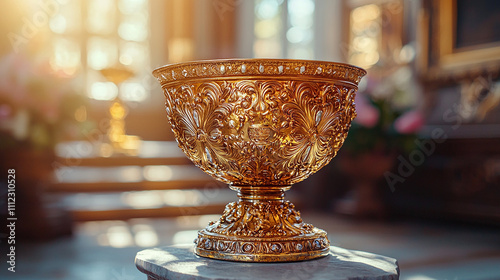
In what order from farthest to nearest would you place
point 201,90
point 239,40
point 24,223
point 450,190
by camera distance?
point 239,40
point 450,190
point 24,223
point 201,90

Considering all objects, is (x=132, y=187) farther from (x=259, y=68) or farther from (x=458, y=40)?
(x=259, y=68)

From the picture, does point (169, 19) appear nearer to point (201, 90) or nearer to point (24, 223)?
point (24, 223)

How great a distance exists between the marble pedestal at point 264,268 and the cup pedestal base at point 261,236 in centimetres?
2

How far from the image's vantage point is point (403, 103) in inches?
144

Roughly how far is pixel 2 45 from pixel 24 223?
11.5ft

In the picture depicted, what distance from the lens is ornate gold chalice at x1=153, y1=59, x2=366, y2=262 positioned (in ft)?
2.97

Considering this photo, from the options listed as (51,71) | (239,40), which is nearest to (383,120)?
(51,71)

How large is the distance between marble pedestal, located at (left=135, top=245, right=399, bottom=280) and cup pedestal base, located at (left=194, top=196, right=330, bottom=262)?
2 centimetres

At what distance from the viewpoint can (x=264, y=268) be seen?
2.92ft

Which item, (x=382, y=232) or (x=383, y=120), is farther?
(x=383, y=120)

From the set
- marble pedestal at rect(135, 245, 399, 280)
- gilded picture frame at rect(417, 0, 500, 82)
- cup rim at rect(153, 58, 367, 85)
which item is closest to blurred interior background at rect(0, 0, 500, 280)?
gilded picture frame at rect(417, 0, 500, 82)

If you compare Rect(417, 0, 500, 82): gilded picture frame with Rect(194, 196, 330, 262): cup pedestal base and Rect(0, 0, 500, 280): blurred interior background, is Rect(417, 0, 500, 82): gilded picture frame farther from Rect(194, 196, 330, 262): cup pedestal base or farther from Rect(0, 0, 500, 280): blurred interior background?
Rect(194, 196, 330, 262): cup pedestal base

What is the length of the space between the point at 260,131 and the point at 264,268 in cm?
23

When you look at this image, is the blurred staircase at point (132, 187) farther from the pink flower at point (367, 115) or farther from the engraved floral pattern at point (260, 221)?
the engraved floral pattern at point (260, 221)
